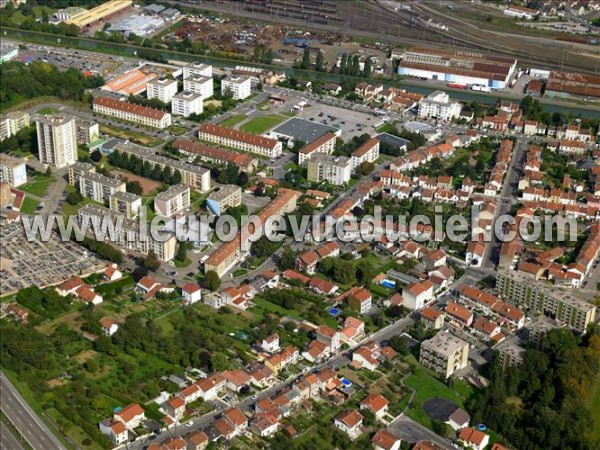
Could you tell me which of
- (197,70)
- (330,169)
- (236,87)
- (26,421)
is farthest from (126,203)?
(197,70)

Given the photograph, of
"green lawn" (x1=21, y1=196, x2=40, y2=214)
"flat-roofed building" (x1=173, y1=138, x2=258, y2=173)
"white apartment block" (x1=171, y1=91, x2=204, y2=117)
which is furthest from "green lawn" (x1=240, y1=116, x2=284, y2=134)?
"green lawn" (x1=21, y1=196, x2=40, y2=214)

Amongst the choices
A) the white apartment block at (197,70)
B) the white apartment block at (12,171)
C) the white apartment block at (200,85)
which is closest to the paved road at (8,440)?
the white apartment block at (12,171)

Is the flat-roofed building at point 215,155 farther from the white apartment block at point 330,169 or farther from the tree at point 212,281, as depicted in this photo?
the tree at point 212,281

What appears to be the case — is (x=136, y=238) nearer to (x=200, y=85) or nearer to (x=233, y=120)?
(x=233, y=120)

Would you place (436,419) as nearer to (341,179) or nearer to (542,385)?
(542,385)

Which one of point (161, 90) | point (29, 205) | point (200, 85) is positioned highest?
point (200, 85)

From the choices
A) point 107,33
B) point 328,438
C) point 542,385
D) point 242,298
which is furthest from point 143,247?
point 107,33
